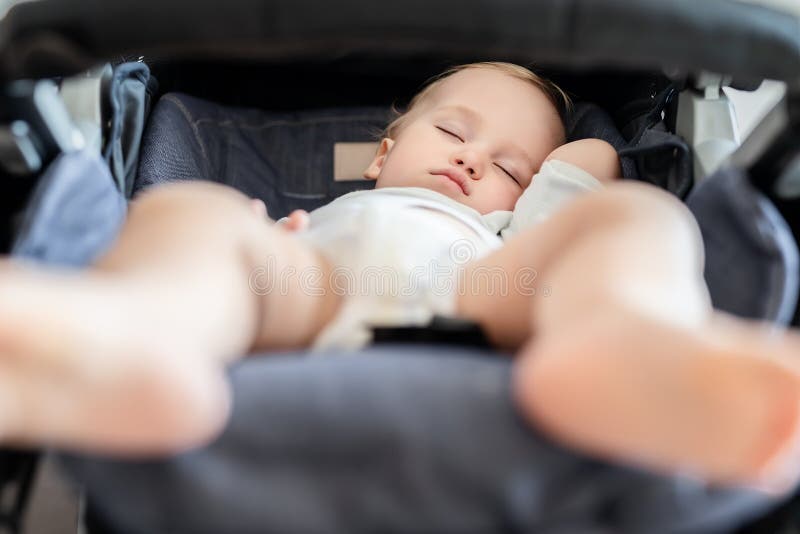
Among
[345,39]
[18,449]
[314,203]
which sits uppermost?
[345,39]

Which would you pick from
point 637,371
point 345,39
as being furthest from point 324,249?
point 637,371

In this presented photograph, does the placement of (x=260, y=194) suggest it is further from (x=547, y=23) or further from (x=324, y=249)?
(x=547, y=23)

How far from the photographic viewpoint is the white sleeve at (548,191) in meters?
1.03

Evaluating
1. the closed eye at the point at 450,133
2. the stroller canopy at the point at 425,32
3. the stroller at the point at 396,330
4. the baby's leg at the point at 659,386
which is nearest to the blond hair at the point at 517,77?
the closed eye at the point at 450,133

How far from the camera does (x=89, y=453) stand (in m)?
0.51

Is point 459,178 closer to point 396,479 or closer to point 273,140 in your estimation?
point 273,140

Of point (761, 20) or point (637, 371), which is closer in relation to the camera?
point (637, 371)

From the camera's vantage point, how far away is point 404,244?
81cm

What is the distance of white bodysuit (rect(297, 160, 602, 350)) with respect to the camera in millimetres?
726

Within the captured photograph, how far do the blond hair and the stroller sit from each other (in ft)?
1.65

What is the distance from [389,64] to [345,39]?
0.78 meters

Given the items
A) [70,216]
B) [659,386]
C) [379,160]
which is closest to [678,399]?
[659,386]

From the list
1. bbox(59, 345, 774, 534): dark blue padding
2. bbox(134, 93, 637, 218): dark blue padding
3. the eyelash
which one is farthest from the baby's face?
bbox(59, 345, 774, 534): dark blue padding

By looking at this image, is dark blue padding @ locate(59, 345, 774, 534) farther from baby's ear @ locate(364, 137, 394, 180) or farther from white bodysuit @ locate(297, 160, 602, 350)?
baby's ear @ locate(364, 137, 394, 180)
